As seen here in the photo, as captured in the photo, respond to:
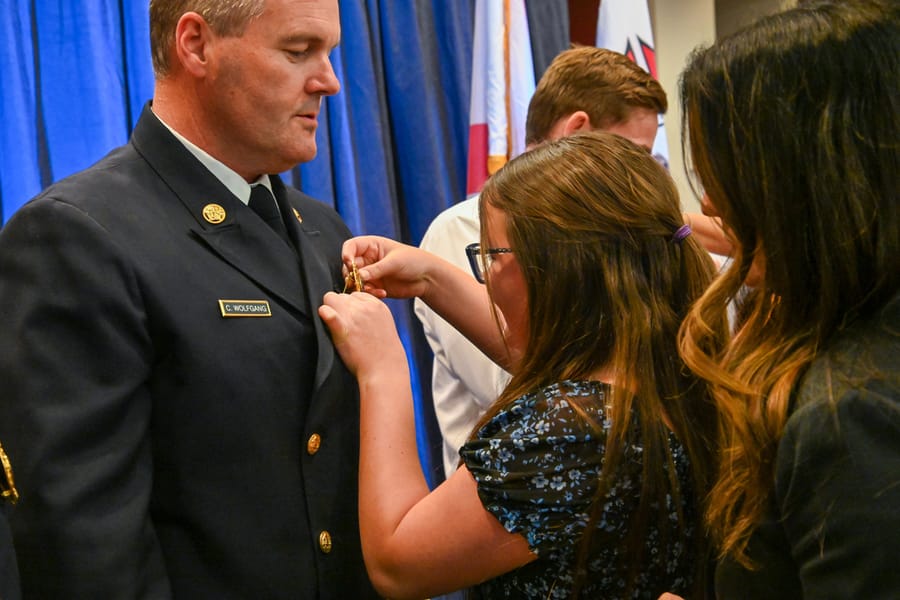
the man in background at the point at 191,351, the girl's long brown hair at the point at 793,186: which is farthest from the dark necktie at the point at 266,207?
the girl's long brown hair at the point at 793,186

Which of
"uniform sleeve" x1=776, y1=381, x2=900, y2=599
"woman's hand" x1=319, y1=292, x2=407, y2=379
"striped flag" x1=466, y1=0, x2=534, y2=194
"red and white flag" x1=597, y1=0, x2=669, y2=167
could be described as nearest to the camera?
"uniform sleeve" x1=776, y1=381, x2=900, y2=599

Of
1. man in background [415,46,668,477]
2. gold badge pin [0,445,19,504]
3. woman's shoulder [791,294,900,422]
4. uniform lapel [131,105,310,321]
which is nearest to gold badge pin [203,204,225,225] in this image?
uniform lapel [131,105,310,321]

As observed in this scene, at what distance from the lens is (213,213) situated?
137cm

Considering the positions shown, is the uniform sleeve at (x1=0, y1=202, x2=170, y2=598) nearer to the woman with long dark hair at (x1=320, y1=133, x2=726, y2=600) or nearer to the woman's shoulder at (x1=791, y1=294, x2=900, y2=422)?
the woman with long dark hair at (x1=320, y1=133, x2=726, y2=600)

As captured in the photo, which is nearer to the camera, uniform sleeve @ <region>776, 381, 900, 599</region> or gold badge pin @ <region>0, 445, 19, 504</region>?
uniform sleeve @ <region>776, 381, 900, 599</region>

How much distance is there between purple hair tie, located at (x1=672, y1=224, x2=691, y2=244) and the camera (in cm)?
130

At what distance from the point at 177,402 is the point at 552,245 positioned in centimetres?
53

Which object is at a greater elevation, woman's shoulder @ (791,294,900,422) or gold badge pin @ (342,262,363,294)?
woman's shoulder @ (791,294,900,422)

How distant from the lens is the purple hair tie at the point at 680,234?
51.3 inches

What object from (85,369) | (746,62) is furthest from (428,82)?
(746,62)

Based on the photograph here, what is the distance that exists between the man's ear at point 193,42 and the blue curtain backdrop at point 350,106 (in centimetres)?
95

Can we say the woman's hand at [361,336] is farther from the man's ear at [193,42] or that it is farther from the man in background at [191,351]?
the man's ear at [193,42]

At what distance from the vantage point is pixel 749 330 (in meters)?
0.91

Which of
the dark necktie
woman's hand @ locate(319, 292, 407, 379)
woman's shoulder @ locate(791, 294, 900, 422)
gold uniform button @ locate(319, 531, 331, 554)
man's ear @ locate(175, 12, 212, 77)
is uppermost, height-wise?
man's ear @ locate(175, 12, 212, 77)
